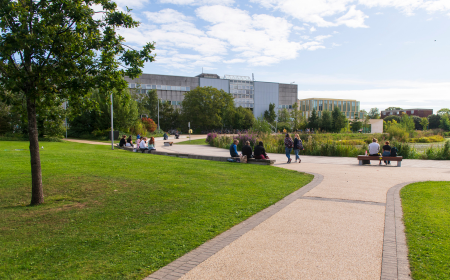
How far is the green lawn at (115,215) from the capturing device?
12.7 feet

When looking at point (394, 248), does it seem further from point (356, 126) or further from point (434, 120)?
point (434, 120)

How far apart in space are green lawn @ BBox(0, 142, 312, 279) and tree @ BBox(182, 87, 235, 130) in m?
58.1

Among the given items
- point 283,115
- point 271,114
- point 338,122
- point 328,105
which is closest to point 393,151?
point 338,122

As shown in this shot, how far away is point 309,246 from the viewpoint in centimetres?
454

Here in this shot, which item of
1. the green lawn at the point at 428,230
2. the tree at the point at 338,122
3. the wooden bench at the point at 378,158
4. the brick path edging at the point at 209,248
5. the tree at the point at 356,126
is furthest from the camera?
the tree at the point at 356,126

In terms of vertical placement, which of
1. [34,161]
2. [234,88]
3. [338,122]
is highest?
[234,88]

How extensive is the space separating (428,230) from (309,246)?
2168mm

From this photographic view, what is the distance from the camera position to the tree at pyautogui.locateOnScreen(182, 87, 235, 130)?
68.5 metres

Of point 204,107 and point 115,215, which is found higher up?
point 204,107

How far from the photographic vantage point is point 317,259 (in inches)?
161

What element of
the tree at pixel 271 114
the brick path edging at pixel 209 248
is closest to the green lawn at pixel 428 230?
the brick path edging at pixel 209 248

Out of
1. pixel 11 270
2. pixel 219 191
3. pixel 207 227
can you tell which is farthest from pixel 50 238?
pixel 219 191

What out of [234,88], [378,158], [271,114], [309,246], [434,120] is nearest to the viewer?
[309,246]

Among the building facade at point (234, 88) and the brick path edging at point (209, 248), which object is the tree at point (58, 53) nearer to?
the brick path edging at point (209, 248)
